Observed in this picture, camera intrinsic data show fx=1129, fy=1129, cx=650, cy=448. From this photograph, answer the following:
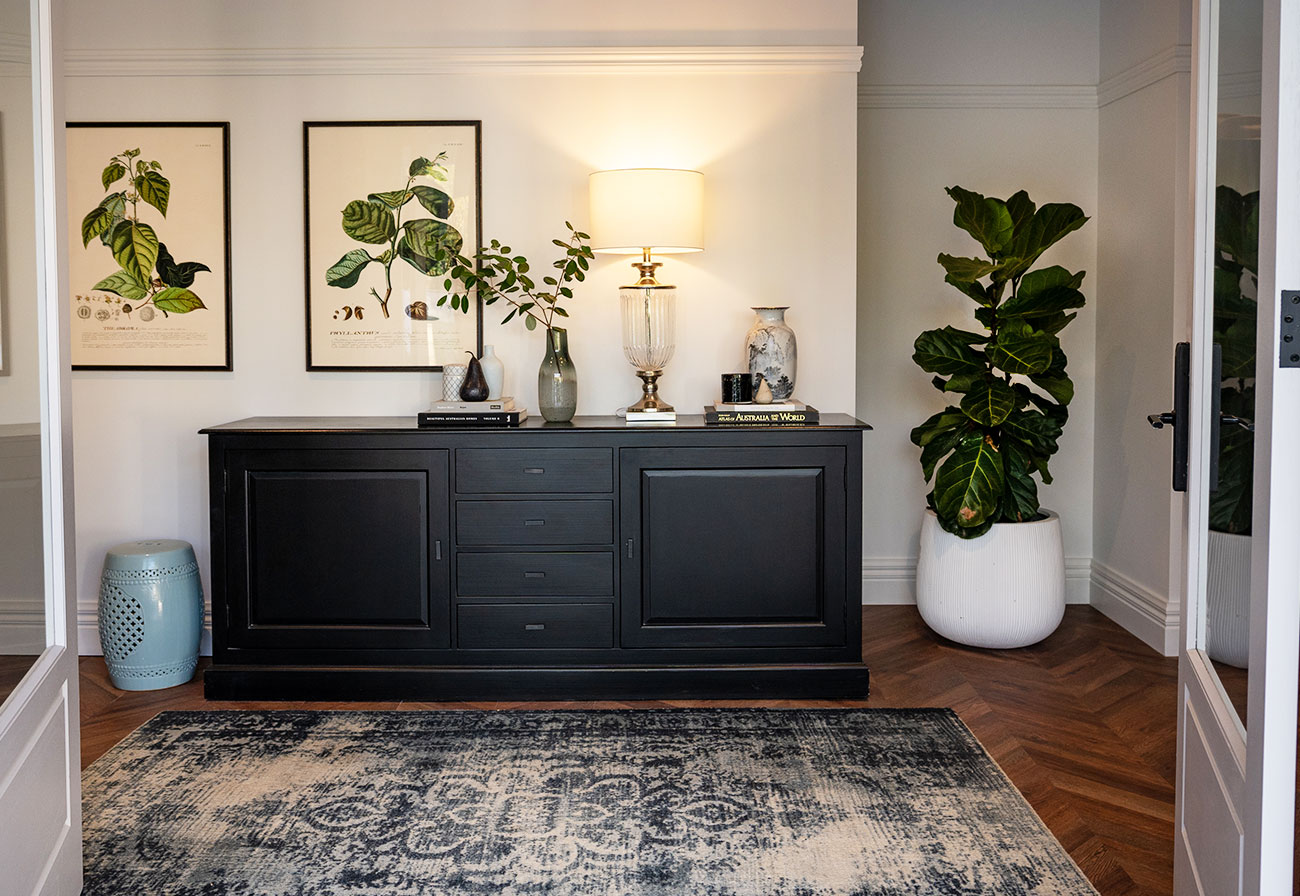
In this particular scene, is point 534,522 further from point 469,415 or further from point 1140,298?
point 1140,298

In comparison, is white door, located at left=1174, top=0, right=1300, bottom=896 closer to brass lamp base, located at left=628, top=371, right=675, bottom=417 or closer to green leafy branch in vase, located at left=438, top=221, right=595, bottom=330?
brass lamp base, located at left=628, top=371, right=675, bottom=417

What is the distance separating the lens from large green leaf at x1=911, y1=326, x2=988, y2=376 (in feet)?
13.0

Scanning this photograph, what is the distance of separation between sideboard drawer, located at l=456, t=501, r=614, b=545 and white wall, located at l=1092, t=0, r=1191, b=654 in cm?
196

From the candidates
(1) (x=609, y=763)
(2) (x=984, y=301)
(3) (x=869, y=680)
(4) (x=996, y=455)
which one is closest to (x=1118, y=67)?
(2) (x=984, y=301)

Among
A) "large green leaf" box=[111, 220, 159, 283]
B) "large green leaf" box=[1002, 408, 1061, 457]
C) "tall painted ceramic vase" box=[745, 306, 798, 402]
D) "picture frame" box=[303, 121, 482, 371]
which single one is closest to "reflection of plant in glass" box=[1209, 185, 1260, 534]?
"tall painted ceramic vase" box=[745, 306, 798, 402]

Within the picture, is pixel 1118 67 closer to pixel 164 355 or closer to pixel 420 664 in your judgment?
pixel 420 664

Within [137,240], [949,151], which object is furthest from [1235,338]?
[137,240]

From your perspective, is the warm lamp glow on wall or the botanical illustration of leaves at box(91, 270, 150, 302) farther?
the botanical illustration of leaves at box(91, 270, 150, 302)

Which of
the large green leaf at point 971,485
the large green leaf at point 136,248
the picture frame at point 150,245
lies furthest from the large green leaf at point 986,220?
the large green leaf at point 136,248

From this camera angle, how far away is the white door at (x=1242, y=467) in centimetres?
141

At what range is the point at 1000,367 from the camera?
154 inches

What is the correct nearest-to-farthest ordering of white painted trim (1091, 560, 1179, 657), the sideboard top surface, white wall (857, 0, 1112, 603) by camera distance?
the sideboard top surface
white painted trim (1091, 560, 1179, 657)
white wall (857, 0, 1112, 603)

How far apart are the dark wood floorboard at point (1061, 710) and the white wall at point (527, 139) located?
0.92m

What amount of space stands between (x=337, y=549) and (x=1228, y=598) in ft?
8.45
